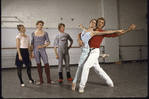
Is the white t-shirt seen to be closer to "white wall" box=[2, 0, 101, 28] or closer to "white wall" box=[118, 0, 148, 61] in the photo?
"white wall" box=[2, 0, 101, 28]

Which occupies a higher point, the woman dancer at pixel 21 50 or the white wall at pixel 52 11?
the white wall at pixel 52 11

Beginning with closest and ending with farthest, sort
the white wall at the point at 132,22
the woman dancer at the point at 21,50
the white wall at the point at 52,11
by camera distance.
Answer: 1. the woman dancer at the point at 21,50
2. the white wall at the point at 52,11
3. the white wall at the point at 132,22

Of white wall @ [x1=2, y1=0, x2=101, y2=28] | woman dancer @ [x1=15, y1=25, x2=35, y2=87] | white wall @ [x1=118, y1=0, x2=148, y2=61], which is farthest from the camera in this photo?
white wall @ [x1=118, y1=0, x2=148, y2=61]

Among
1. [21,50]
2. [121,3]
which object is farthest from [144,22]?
[21,50]

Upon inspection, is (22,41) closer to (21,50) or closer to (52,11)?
(21,50)

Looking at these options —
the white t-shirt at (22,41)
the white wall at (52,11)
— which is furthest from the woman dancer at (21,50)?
the white wall at (52,11)

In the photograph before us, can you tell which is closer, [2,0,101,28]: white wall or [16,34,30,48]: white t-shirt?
[16,34,30,48]: white t-shirt

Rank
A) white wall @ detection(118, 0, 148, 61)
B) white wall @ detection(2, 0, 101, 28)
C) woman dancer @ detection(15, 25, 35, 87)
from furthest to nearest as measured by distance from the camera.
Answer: white wall @ detection(118, 0, 148, 61)
white wall @ detection(2, 0, 101, 28)
woman dancer @ detection(15, 25, 35, 87)

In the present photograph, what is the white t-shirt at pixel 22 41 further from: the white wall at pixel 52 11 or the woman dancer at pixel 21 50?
the white wall at pixel 52 11

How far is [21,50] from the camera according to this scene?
3000 millimetres

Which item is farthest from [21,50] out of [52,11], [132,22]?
[132,22]

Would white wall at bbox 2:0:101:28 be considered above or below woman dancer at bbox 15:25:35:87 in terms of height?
above

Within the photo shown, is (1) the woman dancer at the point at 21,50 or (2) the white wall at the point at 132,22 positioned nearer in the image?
(1) the woman dancer at the point at 21,50

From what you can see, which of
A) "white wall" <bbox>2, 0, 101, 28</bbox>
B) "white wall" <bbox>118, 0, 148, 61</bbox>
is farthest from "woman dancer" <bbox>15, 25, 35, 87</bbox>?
"white wall" <bbox>118, 0, 148, 61</bbox>
